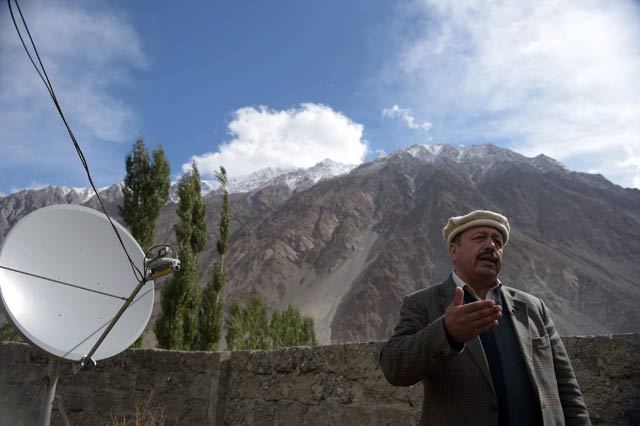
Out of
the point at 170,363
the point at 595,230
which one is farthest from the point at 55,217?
the point at 595,230

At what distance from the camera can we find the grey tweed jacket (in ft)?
5.58

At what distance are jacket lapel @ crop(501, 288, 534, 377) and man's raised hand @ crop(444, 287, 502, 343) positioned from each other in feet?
1.50

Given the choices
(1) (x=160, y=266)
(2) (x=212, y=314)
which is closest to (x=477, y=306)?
(1) (x=160, y=266)

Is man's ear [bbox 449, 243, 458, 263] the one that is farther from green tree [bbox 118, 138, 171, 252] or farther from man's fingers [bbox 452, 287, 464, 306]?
green tree [bbox 118, 138, 171, 252]

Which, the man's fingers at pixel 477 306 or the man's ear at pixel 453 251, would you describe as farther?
the man's ear at pixel 453 251

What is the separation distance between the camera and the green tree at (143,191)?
16.6m

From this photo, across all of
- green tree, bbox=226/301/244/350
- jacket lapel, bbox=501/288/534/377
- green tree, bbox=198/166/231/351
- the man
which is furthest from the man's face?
green tree, bbox=226/301/244/350

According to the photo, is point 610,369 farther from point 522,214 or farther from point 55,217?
point 522,214

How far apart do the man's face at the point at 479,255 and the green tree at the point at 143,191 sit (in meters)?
15.3

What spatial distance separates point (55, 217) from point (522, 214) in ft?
297

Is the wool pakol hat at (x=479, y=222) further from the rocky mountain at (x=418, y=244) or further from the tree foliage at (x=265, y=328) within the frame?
the rocky mountain at (x=418, y=244)

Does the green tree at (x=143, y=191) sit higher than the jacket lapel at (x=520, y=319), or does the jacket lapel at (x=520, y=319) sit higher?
the green tree at (x=143, y=191)

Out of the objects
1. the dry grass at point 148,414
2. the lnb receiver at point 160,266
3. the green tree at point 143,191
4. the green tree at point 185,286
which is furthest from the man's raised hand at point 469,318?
the green tree at point 185,286

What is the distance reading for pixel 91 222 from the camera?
13.8 ft
